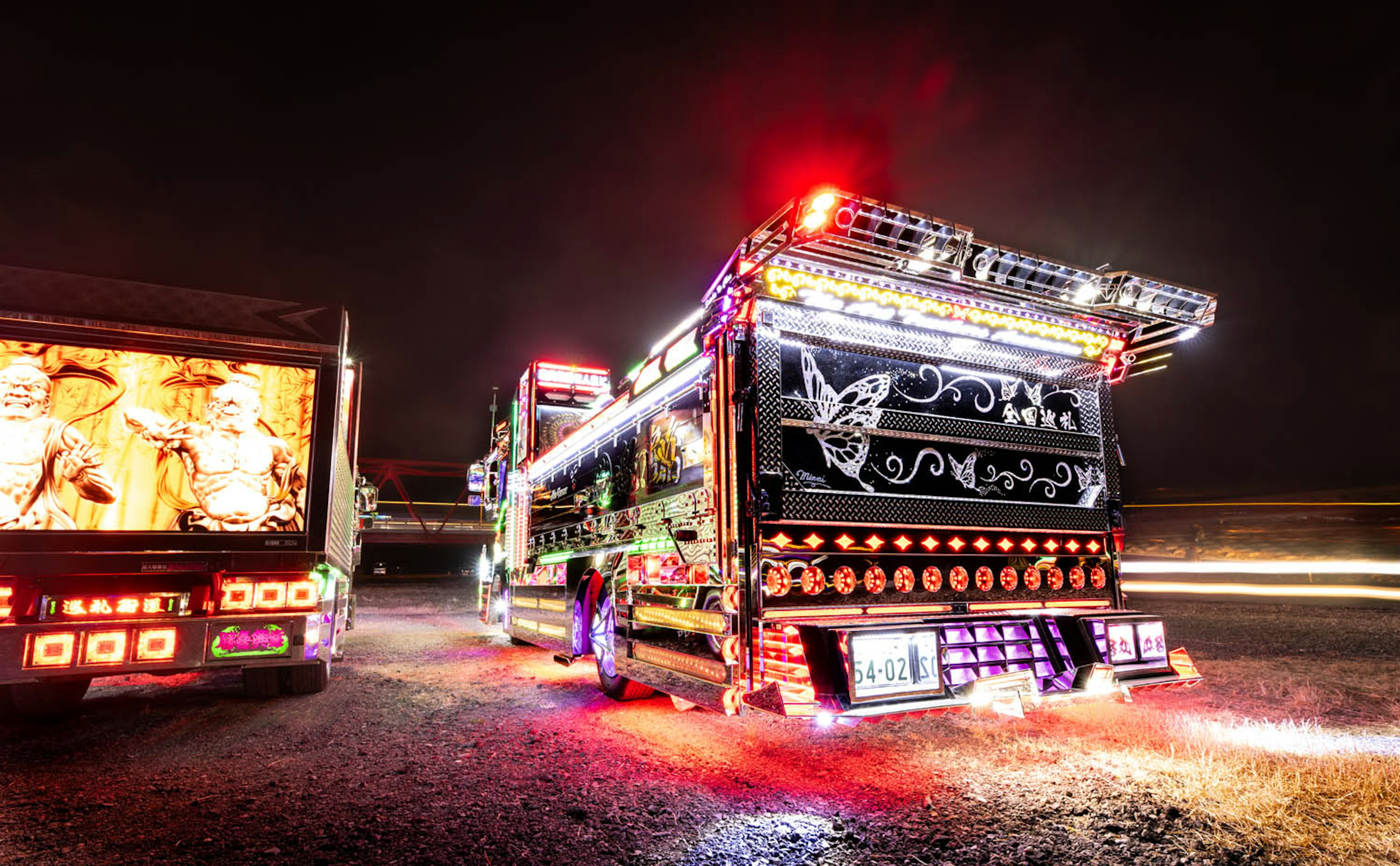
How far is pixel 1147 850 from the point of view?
284cm

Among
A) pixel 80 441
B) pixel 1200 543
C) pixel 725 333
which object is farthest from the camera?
pixel 1200 543

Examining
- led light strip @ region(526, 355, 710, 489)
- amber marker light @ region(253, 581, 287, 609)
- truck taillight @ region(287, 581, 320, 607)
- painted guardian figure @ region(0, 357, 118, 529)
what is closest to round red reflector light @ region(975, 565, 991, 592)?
led light strip @ region(526, 355, 710, 489)

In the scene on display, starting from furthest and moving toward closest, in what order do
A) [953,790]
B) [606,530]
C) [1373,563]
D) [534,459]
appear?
[1373,563] → [534,459] → [606,530] → [953,790]

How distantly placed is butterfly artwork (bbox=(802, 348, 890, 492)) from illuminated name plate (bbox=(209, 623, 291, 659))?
423 centimetres

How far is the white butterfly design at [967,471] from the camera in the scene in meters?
4.63

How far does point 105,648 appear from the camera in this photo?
4727 mm

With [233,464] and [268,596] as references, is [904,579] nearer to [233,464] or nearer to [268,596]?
[268,596]

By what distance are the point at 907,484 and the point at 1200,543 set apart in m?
14.0

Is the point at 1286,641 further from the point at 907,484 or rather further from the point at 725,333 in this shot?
the point at 725,333

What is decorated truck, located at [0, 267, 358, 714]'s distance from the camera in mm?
4801

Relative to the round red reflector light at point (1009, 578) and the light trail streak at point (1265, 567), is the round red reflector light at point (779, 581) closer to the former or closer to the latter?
the round red reflector light at point (1009, 578)

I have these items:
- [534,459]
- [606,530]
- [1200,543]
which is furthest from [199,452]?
[1200,543]

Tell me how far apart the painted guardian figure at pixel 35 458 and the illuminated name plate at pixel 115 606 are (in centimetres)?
54

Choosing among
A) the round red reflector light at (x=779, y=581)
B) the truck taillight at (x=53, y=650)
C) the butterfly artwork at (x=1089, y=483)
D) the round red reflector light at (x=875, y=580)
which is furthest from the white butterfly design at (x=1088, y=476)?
the truck taillight at (x=53, y=650)
